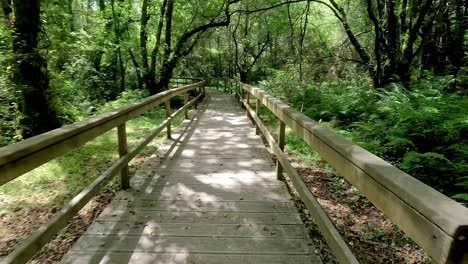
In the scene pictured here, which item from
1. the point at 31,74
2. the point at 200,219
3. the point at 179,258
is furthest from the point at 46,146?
the point at 31,74

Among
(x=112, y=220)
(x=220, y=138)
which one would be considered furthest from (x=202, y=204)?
(x=220, y=138)

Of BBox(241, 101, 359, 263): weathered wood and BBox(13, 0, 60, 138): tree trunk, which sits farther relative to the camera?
BBox(13, 0, 60, 138): tree trunk

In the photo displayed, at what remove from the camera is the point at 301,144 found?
259 inches

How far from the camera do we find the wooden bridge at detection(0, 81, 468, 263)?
3.84 ft

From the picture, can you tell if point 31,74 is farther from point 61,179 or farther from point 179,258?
point 179,258

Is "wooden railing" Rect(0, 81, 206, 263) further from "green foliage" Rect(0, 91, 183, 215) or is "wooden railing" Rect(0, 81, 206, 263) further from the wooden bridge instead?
"green foliage" Rect(0, 91, 183, 215)

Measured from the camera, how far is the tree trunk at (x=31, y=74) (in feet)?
17.7

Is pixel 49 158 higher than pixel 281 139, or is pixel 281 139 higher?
pixel 49 158

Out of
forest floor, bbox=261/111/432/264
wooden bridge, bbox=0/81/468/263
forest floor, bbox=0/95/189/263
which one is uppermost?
wooden bridge, bbox=0/81/468/263

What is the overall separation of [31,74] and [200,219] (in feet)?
14.7

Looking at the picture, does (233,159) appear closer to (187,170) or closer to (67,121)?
(187,170)

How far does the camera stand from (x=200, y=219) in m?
3.16

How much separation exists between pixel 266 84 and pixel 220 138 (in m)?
7.28

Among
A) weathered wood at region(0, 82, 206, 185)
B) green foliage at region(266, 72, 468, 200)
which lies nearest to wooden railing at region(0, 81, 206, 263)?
weathered wood at region(0, 82, 206, 185)
